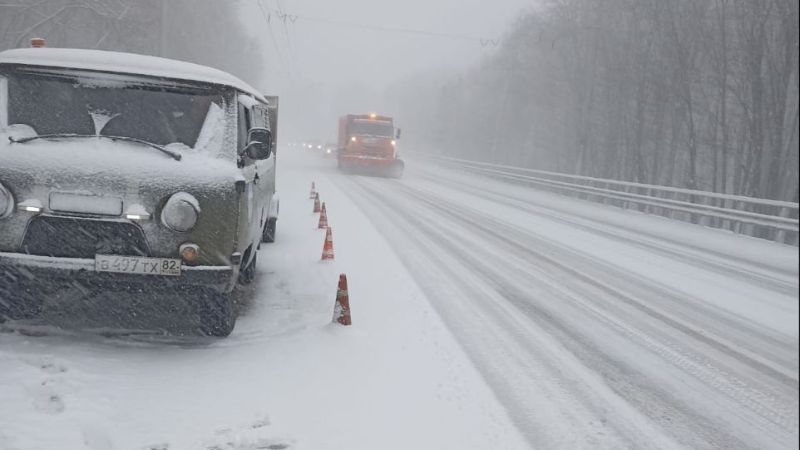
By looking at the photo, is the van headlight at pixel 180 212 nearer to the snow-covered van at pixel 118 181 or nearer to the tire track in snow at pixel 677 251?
the snow-covered van at pixel 118 181

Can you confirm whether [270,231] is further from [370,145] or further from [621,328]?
[370,145]

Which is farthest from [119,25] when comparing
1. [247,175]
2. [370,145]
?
[247,175]

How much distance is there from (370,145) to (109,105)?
82.0ft

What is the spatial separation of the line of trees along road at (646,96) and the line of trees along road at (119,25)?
1448 cm

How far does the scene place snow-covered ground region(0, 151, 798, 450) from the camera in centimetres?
370

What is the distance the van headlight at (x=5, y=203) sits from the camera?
162 inches

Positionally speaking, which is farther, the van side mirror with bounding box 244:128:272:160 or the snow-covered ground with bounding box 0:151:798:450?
the van side mirror with bounding box 244:128:272:160

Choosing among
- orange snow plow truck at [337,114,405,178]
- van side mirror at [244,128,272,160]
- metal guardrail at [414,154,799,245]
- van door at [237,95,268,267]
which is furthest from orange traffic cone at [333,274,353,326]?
orange snow plow truck at [337,114,405,178]

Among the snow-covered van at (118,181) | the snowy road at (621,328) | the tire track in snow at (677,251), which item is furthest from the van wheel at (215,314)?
the tire track in snow at (677,251)

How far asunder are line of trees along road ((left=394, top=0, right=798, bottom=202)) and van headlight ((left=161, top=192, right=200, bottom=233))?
4.11 meters

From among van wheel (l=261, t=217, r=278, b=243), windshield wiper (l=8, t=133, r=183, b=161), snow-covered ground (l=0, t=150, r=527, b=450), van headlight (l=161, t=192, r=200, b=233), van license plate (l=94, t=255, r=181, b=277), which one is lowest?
snow-covered ground (l=0, t=150, r=527, b=450)

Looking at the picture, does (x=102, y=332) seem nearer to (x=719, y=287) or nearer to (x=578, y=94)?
(x=719, y=287)

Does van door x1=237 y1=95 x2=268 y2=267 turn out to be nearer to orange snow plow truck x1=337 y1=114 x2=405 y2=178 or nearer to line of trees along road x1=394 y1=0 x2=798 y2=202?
line of trees along road x1=394 y1=0 x2=798 y2=202

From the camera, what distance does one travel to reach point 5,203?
4121 millimetres
